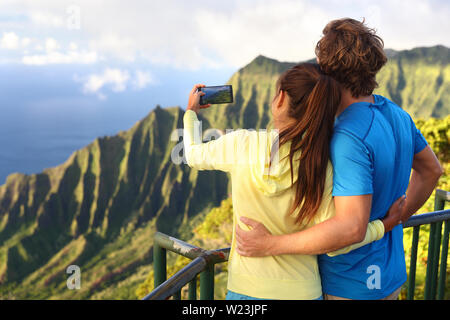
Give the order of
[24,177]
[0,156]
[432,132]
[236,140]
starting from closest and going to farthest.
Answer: [236,140] < [432,132] < [24,177] < [0,156]

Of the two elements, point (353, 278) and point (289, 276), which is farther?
point (353, 278)

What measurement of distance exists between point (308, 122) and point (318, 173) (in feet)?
0.53

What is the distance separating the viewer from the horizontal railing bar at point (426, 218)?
2.25 metres

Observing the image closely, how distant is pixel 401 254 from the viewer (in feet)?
5.73

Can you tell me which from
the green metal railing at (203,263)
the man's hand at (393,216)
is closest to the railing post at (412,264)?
the green metal railing at (203,263)

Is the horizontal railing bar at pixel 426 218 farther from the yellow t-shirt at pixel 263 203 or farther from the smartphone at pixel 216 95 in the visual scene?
the smartphone at pixel 216 95

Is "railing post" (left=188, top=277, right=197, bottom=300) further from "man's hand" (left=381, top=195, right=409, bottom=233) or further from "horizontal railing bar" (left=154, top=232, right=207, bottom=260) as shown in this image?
"man's hand" (left=381, top=195, right=409, bottom=233)

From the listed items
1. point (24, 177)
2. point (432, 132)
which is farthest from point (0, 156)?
point (432, 132)

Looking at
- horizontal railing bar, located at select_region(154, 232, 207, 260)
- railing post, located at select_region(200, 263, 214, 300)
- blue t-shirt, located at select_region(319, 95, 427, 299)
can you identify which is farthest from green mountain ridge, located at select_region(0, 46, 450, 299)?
blue t-shirt, located at select_region(319, 95, 427, 299)

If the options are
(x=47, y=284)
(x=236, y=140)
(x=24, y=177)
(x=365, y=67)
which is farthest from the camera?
(x=24, y=177)

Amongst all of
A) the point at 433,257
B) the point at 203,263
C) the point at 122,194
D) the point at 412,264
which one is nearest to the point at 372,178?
the point at 203,263

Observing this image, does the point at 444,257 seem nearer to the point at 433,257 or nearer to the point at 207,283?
the point at 433,257
